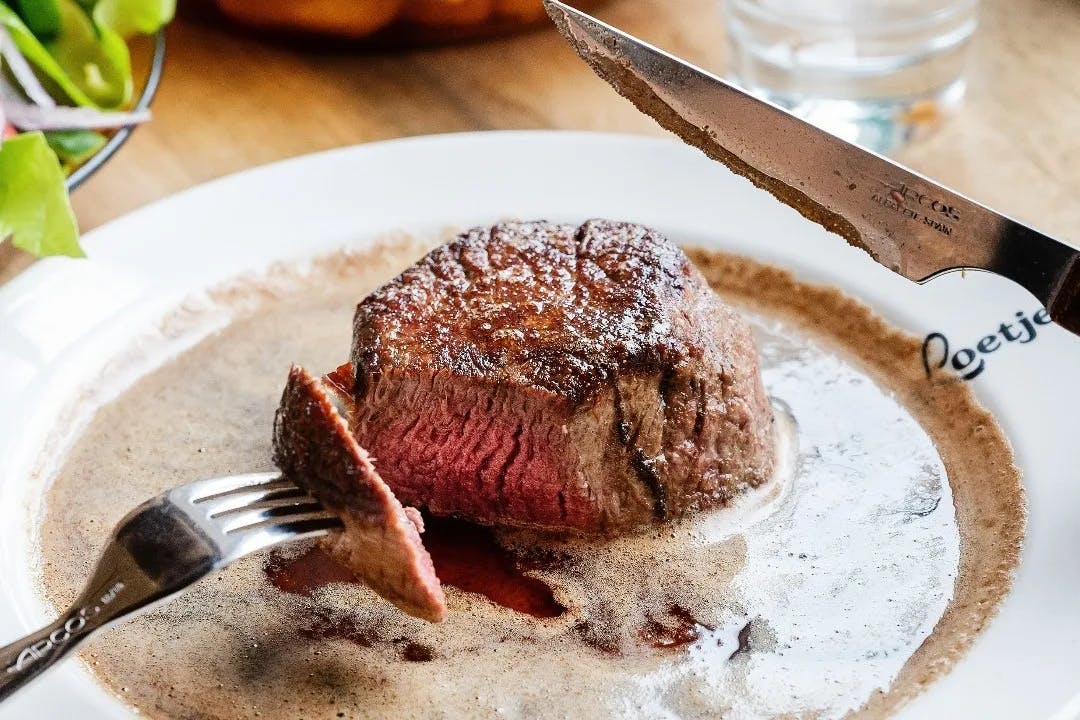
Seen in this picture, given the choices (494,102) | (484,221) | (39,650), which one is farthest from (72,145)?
(39,650)

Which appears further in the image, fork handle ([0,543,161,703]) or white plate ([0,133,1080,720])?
white plate ([0,133,1080,720])

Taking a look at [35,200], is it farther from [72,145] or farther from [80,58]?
[80,58]

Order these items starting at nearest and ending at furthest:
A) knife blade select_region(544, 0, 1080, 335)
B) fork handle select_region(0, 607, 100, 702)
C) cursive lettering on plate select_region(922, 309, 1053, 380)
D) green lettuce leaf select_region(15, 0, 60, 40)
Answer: fork handle select_region(0, 607, 100, 702), knife blade select_region(544, 0, 1080, 335), cursive lettering on plate select_region(922, 309, 1053, 380), green lettuce leaf select_region(15, 0, 60, 40)

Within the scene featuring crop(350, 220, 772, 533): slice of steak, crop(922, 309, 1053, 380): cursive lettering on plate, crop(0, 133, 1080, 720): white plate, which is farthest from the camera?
crop(922, 309, 1053, 380): cursive lettering on plate

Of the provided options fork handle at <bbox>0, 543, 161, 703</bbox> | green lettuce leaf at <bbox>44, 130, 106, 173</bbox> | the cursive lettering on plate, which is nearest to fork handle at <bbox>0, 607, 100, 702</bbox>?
fork handle at <bbox>0, 543, 161, 703</bbox>

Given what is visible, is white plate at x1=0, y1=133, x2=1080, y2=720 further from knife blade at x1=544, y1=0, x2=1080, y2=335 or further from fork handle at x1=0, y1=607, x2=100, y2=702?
knife blade at x1=544, y1=0, x2=1080, y2=335

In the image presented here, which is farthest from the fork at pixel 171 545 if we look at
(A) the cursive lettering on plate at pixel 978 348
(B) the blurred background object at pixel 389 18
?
(B) the blurred background object at pixel 389 18
